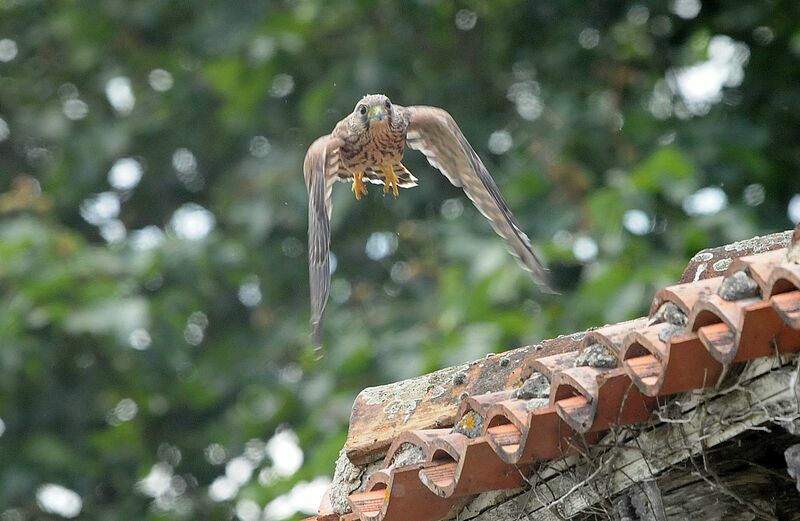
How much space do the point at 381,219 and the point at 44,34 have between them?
3625 millimetres

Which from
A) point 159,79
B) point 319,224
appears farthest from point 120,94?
point 319,224

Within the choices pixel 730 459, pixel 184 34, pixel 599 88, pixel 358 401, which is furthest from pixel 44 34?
pixel 730 459

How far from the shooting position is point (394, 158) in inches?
229

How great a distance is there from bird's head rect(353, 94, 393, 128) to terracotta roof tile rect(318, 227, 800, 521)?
2108 mm

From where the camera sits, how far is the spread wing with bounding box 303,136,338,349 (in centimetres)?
441

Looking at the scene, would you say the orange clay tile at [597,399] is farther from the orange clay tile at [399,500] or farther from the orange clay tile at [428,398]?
the orange clay tile at [428,398]

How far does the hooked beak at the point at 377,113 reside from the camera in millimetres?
5617

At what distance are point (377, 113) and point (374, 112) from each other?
3cm

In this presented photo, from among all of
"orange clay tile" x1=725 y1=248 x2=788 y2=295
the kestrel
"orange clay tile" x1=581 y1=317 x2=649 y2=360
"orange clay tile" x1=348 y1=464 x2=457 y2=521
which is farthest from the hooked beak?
"orange clay tile" x1=725 y1=248 x2=788 y2=295

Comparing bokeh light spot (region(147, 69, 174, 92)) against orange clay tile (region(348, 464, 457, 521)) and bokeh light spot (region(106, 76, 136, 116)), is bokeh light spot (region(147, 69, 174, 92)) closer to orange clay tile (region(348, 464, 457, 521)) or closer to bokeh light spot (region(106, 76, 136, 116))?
bokeh light spot (region(106, 76, 136, 116))

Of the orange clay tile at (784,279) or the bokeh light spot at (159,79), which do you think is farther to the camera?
the bokeh light spot at (159,79)

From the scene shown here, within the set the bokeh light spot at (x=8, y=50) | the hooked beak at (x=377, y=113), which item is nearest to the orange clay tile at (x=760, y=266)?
the hooked beak at (x=377, y=113)

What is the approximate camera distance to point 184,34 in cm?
1137

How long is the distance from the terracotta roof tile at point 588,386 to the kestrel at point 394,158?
169 cm
